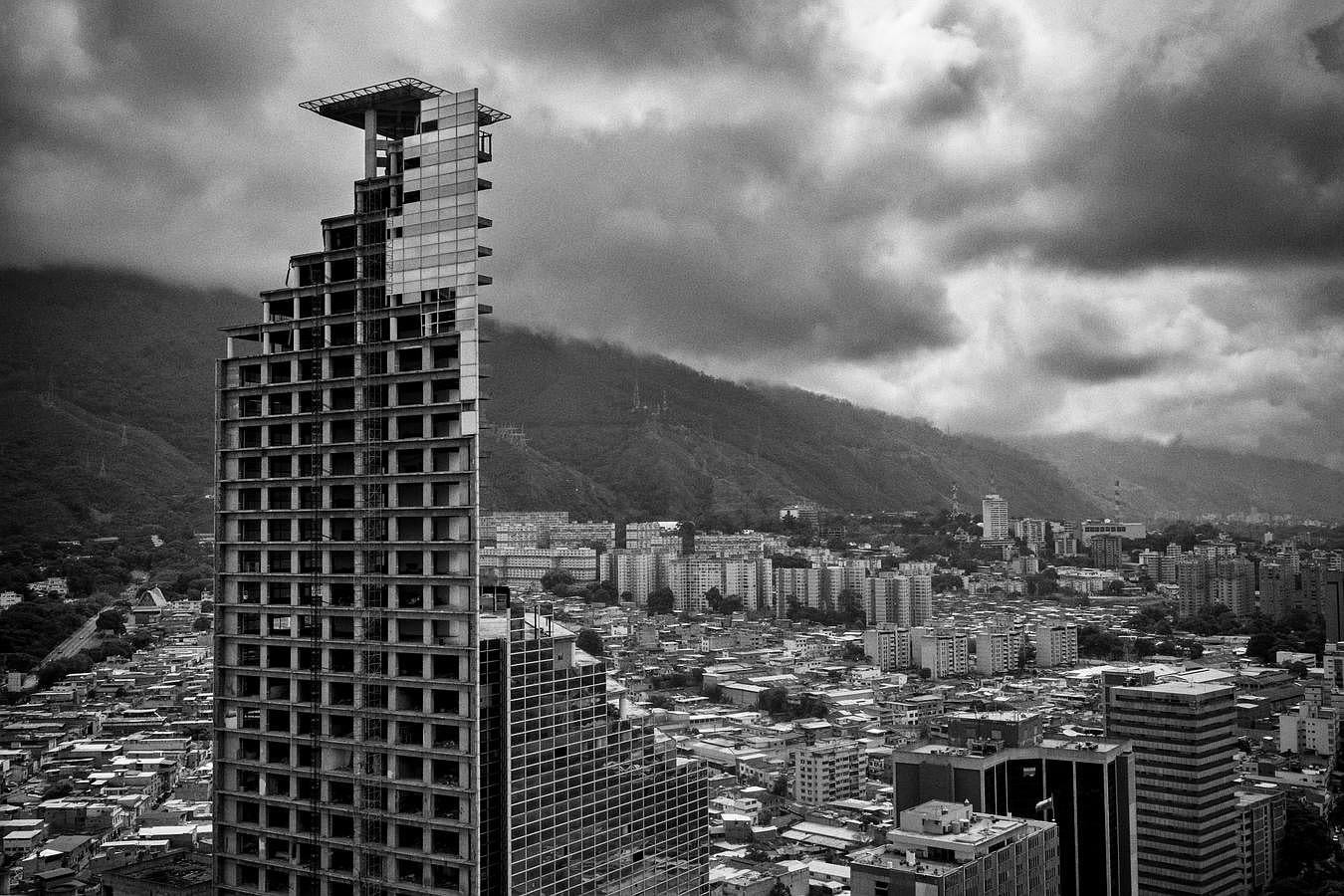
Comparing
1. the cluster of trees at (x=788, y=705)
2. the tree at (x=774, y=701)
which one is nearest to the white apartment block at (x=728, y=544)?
the tree at (x=774, y=701)

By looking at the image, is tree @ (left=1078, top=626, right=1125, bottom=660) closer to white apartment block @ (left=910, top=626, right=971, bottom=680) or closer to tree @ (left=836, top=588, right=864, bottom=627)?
white apartment block @ (left=910, top=626, right=971, bottom=680)

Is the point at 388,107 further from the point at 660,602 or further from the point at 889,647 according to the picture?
the point at 660,602

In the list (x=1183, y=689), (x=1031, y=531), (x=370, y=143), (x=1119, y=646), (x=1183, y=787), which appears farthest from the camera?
(x=1031, y=531)

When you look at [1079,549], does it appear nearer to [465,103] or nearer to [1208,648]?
[1208,648]

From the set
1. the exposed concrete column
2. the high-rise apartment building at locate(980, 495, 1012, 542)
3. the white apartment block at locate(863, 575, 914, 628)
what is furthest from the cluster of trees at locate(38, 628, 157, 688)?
the high-rise apartment building at locate(980, 495, 1012, 542)

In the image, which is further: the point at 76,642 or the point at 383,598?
the point at 76,642

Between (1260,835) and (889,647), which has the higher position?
(1260,835)

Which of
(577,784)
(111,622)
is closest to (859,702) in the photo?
(111,622)

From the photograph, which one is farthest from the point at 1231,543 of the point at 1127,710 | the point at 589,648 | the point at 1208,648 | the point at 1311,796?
the point at 1127,710
